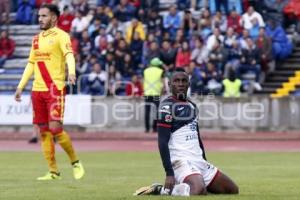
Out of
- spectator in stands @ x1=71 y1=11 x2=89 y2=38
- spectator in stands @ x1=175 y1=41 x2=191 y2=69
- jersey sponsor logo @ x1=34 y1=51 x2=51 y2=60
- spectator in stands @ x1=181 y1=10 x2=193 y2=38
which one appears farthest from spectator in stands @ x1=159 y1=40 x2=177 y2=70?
jersey sponsor logo @ x1=34 y1=51 x2=51 y2=60

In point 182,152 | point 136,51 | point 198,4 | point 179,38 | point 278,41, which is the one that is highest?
point 198,4

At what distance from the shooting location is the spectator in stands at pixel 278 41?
28.5 meters

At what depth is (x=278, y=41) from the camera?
2864cm

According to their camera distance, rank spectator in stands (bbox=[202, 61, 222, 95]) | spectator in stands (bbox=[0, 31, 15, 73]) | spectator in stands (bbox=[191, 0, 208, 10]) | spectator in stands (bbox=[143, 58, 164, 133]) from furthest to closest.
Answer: spectator in stands (bbox=[0, 31, 15, 73])
spectator in stands (bbox=[191, 0, 208, 10])
spectator in stands (bbox=[202, 61, 222, 95])
spectator in stands (bbox=[143, 58, 164, 133])

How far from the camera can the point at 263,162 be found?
17828 millimetres

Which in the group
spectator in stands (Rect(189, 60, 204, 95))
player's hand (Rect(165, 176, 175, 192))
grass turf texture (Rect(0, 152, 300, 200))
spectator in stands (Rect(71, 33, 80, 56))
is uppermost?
spectator in stands (Rect(71, 33, 80, 56))

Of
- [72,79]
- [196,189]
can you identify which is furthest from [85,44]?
[196,189]

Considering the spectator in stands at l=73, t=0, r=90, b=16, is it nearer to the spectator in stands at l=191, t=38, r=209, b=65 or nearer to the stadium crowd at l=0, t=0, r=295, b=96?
the stadium crowd at l=0, t=0, r=295, b=96

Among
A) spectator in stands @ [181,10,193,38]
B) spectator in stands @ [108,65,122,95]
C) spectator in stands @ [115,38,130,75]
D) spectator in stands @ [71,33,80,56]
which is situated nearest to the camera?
spectator in stands @ [108,65,122,95]

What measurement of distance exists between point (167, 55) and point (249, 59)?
2.30 metres

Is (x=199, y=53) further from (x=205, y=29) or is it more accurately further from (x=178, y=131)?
(x=178, y=131)

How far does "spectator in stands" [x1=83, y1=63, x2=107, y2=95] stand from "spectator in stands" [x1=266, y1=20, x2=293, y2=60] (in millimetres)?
4832

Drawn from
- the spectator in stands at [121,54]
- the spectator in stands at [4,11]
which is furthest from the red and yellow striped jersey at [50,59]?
the spectator in stands at [4,11]

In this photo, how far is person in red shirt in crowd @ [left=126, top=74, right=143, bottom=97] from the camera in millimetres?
27516
